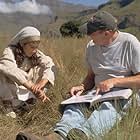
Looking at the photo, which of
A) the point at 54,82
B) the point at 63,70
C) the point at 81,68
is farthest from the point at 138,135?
the point at 81,68

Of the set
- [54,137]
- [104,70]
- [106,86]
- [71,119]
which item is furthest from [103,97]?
[54,137]

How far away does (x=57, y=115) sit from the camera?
5.45 meters

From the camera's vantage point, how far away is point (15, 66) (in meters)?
5.57

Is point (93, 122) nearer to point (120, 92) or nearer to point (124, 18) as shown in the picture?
point (120, 92)

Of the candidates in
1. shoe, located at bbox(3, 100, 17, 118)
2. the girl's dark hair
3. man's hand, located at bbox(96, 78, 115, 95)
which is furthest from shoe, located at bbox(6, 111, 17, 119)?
man's hand, located at bbox(96, 78, 115, 95)

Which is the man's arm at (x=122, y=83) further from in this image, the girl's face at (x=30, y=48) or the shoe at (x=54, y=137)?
the girl's face at (x=30, y=48)

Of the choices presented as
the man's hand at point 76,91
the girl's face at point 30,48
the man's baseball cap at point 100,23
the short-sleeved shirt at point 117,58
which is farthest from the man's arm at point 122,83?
the girl's face at point 30,48

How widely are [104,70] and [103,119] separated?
0.78 meters

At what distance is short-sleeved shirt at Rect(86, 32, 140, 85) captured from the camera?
488 cm

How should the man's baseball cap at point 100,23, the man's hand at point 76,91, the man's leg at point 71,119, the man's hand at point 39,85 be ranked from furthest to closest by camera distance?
the man's hand at point 39,85
the man's hand at point 76,91
the man's baseball cap at point 100,23
the man's leg at point 71,119

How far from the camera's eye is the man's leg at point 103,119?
4.04m

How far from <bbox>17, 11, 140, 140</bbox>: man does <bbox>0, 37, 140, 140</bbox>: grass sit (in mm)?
221

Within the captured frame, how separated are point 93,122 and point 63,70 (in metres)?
2.70

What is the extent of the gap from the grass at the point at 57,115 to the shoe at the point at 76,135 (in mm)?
283
